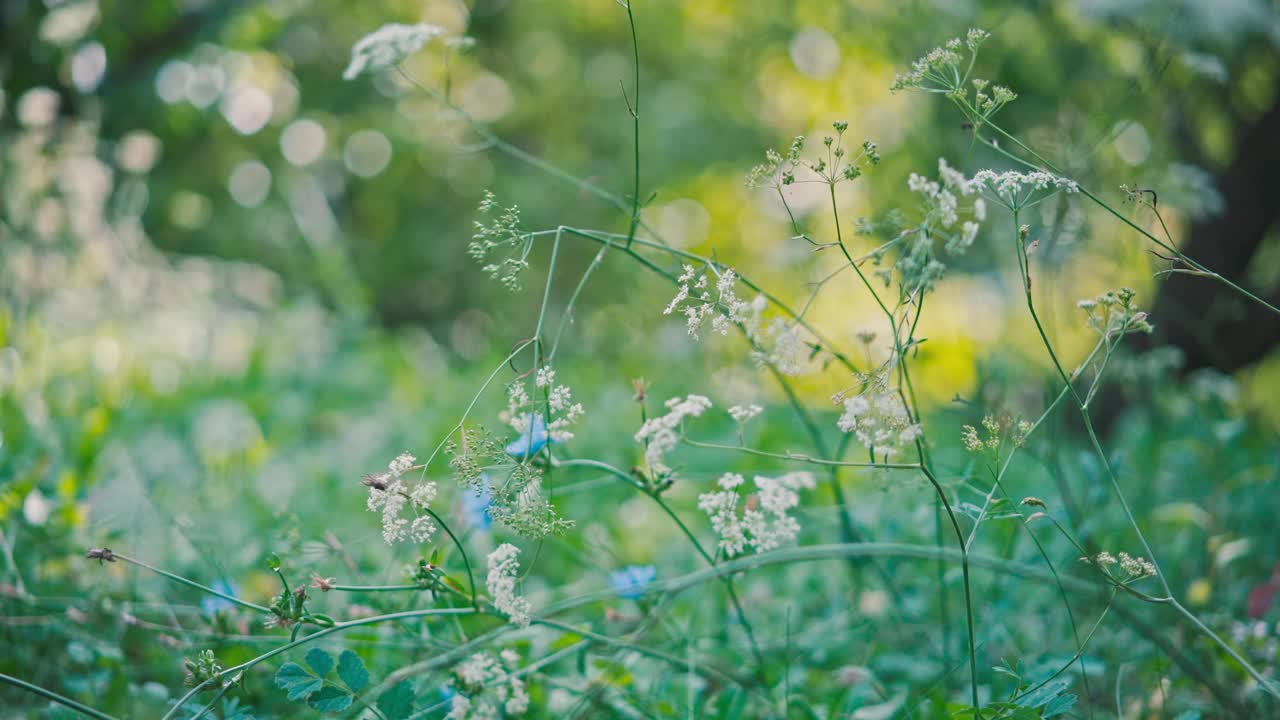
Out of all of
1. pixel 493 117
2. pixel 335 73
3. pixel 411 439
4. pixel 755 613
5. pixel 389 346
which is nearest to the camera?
pixel 755 613

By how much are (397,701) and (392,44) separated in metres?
0.73

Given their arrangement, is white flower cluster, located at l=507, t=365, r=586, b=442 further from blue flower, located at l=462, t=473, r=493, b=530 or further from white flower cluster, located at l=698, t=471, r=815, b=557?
blue flower, located at l=462, t=473, r=493, b=530

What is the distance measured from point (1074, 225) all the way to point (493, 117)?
4.41 m

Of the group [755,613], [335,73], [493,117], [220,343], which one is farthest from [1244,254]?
[335,73]

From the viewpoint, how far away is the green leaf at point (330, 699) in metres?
0.69

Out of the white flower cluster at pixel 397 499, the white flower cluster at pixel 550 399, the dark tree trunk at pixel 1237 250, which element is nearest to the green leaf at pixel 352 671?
the white flower cluster at pixel 397 499

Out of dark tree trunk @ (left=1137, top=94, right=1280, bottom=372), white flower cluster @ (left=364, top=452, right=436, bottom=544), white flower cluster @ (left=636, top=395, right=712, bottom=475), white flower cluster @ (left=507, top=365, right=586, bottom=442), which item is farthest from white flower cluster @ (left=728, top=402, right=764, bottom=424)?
dark tree trunk @ (left=1137, top=94, right=1280, bottom=372)

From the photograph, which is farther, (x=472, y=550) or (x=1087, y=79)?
(x=1087, y=79)

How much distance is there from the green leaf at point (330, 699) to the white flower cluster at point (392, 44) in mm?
662

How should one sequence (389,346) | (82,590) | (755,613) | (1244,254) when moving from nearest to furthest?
1. (82,590)
2. (755,613)
3. (1244,254)
4. (389,346)

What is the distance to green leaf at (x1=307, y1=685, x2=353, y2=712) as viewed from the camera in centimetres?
69

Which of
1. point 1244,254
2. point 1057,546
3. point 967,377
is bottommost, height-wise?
point 1057,546

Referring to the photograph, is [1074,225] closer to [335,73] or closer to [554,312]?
[554,312]

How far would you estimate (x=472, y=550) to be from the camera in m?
1.32
